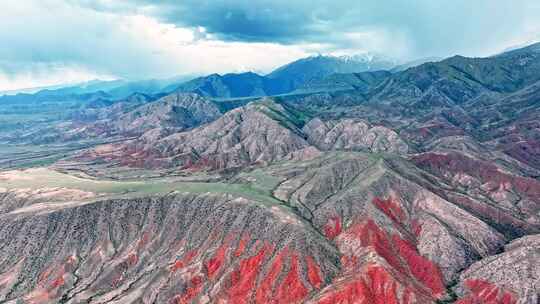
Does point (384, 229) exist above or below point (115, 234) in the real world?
above

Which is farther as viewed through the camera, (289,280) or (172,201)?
(172,201)

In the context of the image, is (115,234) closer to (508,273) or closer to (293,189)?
(293,189)

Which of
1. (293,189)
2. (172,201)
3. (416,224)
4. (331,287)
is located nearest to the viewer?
(331,287)

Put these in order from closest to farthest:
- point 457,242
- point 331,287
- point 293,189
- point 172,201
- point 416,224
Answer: point 331,287 → point 457,242 → point 416,224 → point 172,201 → point 293,189

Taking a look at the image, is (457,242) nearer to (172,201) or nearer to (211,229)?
(211,229)

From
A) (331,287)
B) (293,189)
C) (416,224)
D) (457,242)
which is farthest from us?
(293,189)

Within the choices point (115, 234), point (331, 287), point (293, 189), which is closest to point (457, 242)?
point (331, 287)

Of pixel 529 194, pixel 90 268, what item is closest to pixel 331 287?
pixel 90 268

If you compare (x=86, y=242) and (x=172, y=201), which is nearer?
(x=86, y=242)

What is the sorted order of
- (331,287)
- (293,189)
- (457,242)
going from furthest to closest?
1. (293,189)
2. (457,242)
3. (331,287)
